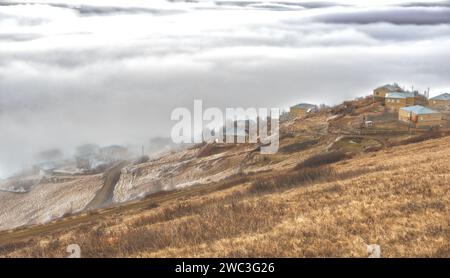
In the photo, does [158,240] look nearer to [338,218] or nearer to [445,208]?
[338,218]

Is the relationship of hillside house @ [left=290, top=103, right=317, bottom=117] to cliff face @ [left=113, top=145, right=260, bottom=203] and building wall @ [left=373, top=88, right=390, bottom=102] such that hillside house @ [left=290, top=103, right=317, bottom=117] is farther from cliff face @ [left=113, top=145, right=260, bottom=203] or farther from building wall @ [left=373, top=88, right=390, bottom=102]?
cliff face @ [left=113, top=145, right=260, bottom=203]

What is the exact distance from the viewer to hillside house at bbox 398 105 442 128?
9025 centimetres

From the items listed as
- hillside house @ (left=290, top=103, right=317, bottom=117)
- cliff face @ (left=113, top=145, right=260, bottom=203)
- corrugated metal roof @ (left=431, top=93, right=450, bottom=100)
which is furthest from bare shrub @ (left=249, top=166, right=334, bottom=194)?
hillside house @ (left=290, top=103, right=317, bottom=117)

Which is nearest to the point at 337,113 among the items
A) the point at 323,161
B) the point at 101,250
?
the point at 323,161

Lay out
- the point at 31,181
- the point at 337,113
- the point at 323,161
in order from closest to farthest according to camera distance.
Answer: the point at 323,161
the point at 337,113
the point at 31,181

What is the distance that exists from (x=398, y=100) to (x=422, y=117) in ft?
61.7

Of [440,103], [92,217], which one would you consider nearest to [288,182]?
[92,217]

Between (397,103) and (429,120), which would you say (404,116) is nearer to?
(429,120)

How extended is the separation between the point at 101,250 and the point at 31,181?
14676cm

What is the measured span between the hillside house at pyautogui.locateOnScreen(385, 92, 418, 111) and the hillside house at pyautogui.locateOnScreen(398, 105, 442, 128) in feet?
48.2

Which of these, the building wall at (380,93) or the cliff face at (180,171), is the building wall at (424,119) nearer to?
the building wall at (380,93)

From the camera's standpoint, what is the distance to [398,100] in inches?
4272

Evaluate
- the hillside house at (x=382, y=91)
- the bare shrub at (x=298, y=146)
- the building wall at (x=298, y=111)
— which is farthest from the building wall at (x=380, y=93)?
the bare shrub at (x=298, y=146)
